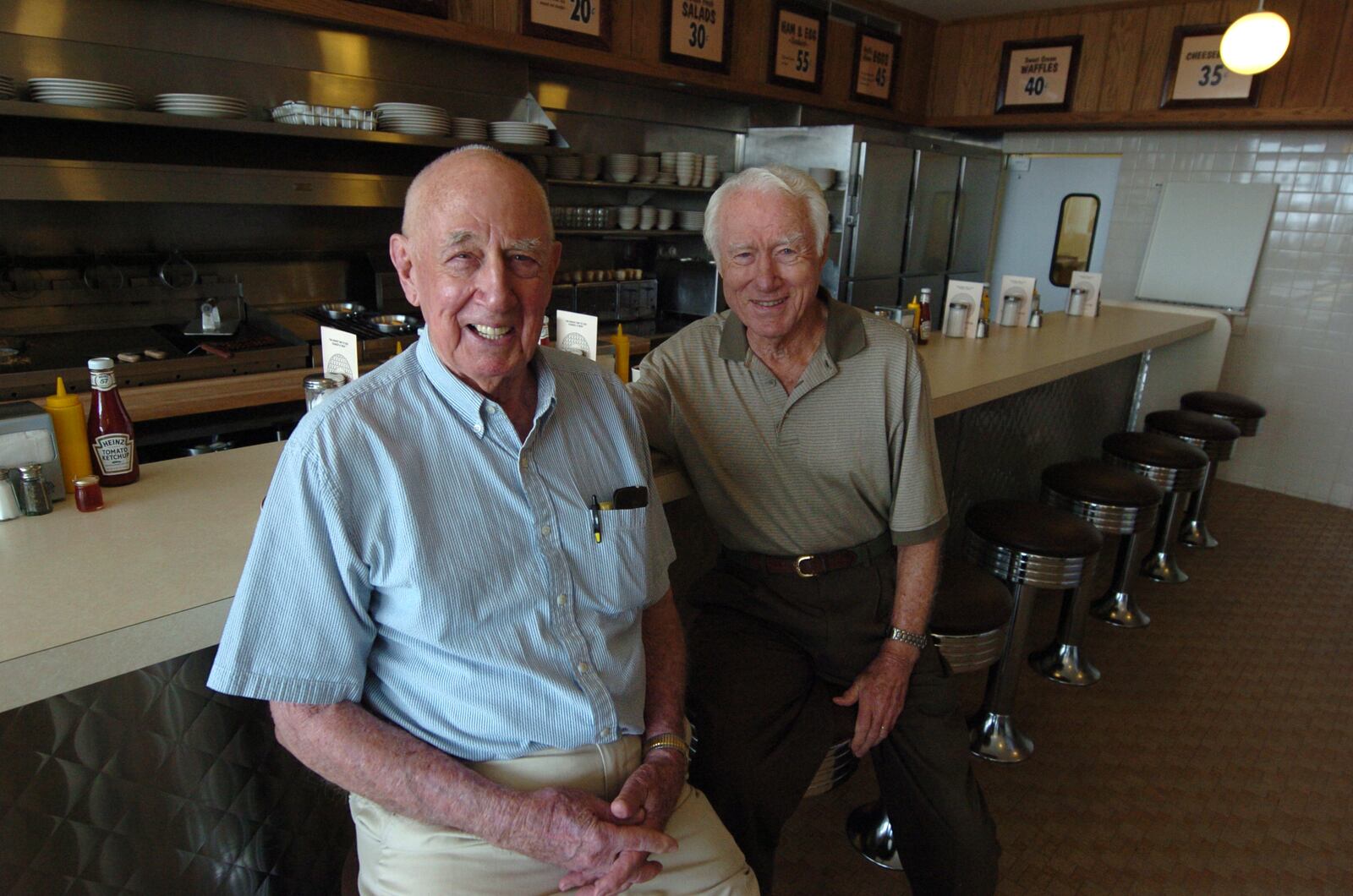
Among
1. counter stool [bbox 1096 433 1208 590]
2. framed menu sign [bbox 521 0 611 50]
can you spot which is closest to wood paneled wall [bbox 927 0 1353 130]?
counter stool [bbox 1096 433 1208 590]

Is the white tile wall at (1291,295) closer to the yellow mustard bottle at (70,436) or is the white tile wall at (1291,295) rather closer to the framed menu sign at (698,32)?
the framed menu sign at (698,32)

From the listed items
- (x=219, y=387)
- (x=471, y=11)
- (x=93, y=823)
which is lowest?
(x=93, y=823)

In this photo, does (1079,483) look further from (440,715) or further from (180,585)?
(180,585)

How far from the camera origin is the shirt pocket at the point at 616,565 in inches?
52.5

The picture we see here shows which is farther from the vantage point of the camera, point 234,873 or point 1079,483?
point 1079,483

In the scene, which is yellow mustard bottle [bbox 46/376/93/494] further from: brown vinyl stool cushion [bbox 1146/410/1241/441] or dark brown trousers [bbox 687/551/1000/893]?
brown vinyl stool cushion [bbox 1146/410/1241/441]

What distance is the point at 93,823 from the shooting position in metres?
1.31

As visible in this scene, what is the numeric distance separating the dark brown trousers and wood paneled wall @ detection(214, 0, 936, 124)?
10.3 ft

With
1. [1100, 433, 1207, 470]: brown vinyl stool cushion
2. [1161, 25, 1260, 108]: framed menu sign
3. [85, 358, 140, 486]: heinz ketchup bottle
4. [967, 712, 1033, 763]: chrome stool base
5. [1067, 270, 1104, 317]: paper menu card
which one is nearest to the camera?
[85, 358, 140, 486]: heinz ketchup bottle

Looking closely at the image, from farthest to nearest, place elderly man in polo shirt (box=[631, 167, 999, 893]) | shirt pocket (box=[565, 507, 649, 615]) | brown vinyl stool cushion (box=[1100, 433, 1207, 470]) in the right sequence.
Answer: brown vinyl stool cushion (box=[1100, 433, 1207, 470]) → elderly man in polo shirt (box=[631, 167, 999, 893]) → shirt pocket (box=[565, 507, 649, 615])

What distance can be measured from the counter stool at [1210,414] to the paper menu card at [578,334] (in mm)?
3673

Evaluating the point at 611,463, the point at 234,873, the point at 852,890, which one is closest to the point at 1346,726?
the point at 852,890

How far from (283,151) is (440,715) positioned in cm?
361

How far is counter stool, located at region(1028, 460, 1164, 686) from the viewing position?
9.53ft
